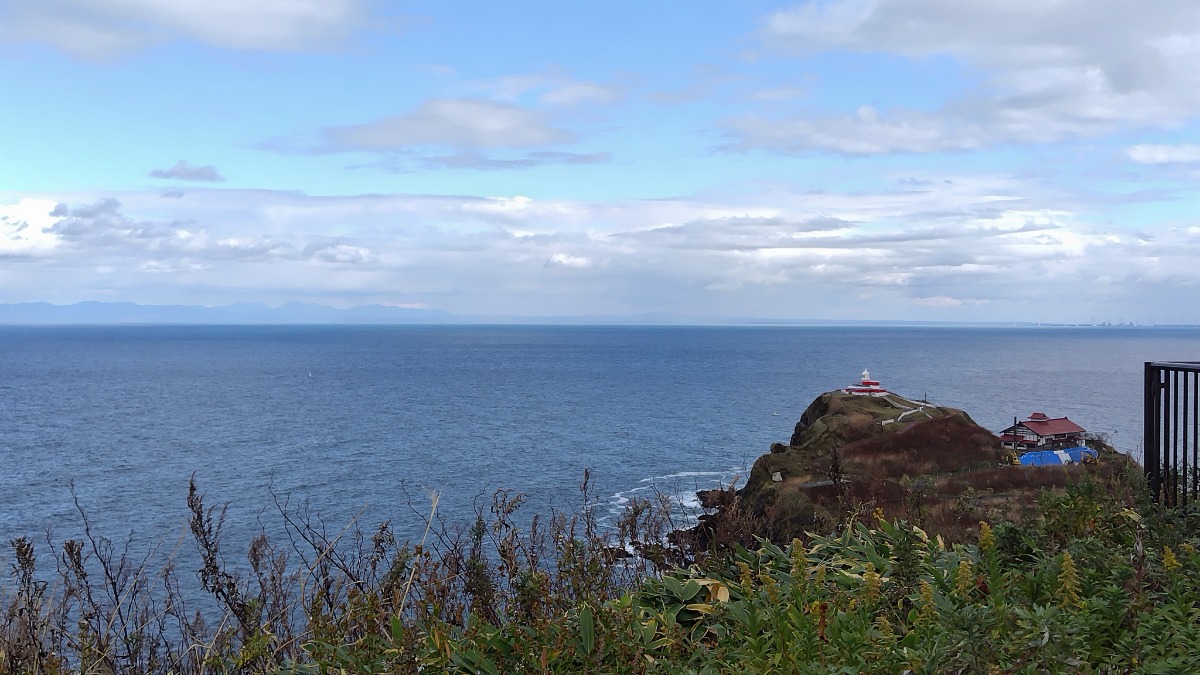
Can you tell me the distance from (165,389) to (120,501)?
6620 centimetres

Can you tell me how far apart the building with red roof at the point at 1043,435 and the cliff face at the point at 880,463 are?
525 centimetres

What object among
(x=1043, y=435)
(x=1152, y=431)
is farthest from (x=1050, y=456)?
(x=1152, y=431)

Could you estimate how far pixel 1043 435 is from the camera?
38969 mm

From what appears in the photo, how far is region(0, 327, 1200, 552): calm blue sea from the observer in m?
35.6

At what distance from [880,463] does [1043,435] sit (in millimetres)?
14131

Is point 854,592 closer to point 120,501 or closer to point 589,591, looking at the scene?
point 589,591

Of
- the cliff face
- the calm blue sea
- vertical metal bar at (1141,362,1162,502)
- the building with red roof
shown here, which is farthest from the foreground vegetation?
the building with red roof

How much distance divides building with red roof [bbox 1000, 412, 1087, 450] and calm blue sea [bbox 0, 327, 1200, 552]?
4740 millimetres

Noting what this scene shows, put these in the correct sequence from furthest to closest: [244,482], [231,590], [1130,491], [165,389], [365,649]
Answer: [165,389] < [244,482] < [1130,491] < [231,590] < [365,649]

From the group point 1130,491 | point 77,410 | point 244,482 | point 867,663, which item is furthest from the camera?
point 77,410

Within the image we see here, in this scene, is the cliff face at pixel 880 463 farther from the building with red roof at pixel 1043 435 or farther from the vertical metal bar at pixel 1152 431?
the vertical metal bar at pixel 1152 431

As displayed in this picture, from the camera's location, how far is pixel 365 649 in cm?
355

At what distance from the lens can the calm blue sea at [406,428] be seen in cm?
3559

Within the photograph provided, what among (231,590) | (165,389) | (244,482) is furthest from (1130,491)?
(165,389)
